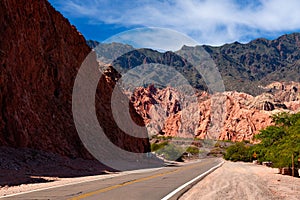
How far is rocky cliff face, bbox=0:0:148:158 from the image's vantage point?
27.2 meters

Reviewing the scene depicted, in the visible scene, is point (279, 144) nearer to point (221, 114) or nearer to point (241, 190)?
point (241, 190)

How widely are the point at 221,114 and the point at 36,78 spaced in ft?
426

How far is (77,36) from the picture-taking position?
155 ft

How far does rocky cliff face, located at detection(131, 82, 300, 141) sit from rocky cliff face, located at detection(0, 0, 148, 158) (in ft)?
354

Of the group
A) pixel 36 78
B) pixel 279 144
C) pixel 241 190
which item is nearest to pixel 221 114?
pixel 279 144

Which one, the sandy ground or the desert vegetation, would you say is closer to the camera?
the sandy ground

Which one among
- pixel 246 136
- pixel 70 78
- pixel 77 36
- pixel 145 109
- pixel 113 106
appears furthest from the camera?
pixel 145 109

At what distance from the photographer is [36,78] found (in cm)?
3369

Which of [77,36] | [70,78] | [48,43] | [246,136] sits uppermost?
[77,36]

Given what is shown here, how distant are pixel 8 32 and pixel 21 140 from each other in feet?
30.7

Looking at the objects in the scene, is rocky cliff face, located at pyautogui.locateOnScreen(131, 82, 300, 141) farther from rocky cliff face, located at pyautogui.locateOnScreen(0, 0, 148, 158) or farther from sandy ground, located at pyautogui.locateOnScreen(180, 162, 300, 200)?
Result: sandy ground, located at pyautogui.locateOnScreen(180, 162, 300, 200)

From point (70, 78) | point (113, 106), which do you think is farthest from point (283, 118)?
point (70, 78)

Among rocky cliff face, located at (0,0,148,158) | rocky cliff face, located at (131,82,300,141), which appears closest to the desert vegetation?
rocky cliff face, located at (0,0,148,158)

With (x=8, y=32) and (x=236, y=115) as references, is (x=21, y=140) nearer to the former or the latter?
(x=8, y=32)
